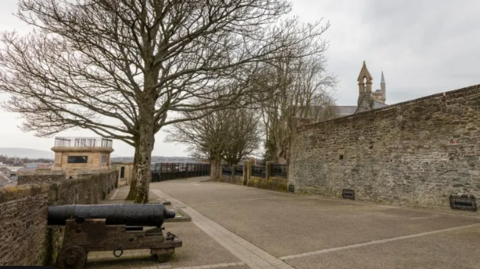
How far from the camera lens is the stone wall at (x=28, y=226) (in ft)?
11.7

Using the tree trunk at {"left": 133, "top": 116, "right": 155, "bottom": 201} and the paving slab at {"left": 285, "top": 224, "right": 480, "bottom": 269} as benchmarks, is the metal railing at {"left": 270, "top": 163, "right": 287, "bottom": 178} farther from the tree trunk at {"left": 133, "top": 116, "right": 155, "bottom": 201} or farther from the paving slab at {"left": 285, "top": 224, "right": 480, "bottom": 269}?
the paving slab at {"left": 285, "top": 224, "right": 480, "bottom": 269}

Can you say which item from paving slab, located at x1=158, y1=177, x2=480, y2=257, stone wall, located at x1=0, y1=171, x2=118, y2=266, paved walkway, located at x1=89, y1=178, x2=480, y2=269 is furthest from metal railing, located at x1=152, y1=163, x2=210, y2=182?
stone wall, located at x1=0, y1=171, x2=118, y2=266

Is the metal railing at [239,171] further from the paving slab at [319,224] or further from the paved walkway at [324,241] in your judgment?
the paved walkway at [324,241]

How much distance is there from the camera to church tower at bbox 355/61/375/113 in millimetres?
31786

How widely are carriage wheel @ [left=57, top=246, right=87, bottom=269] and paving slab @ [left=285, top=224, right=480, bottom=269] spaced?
3.27 metres

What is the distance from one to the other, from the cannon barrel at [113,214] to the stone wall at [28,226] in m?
0.20

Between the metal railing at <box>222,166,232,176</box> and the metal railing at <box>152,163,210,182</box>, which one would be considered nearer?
the metal railing at <box>222,166,232,176</box>

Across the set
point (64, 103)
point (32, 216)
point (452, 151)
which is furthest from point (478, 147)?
point (64, 103)

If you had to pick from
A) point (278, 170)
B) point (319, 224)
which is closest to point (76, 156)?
point (278, 170)

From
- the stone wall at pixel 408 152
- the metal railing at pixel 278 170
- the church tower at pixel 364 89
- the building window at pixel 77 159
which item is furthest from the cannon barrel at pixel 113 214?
the church tower at pixel 364 89

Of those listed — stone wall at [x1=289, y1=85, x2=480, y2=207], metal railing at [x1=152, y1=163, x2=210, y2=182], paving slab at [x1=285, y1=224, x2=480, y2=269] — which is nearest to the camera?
paving slab at [x1=285, y1=224, x2=480, y2=269]

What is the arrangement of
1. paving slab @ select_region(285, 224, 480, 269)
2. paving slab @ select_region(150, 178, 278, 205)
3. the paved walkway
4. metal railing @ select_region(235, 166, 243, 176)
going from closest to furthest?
paving slab @ select_region(285, 224, 480, 269) < the paved walkway < paving slab @ select_region(150, 178, 278, 205) < metal railing @ select_region(235, 166, 243, 176)

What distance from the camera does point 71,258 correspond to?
4.55m

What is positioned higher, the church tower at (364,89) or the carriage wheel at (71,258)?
the church tower at (364,89)
